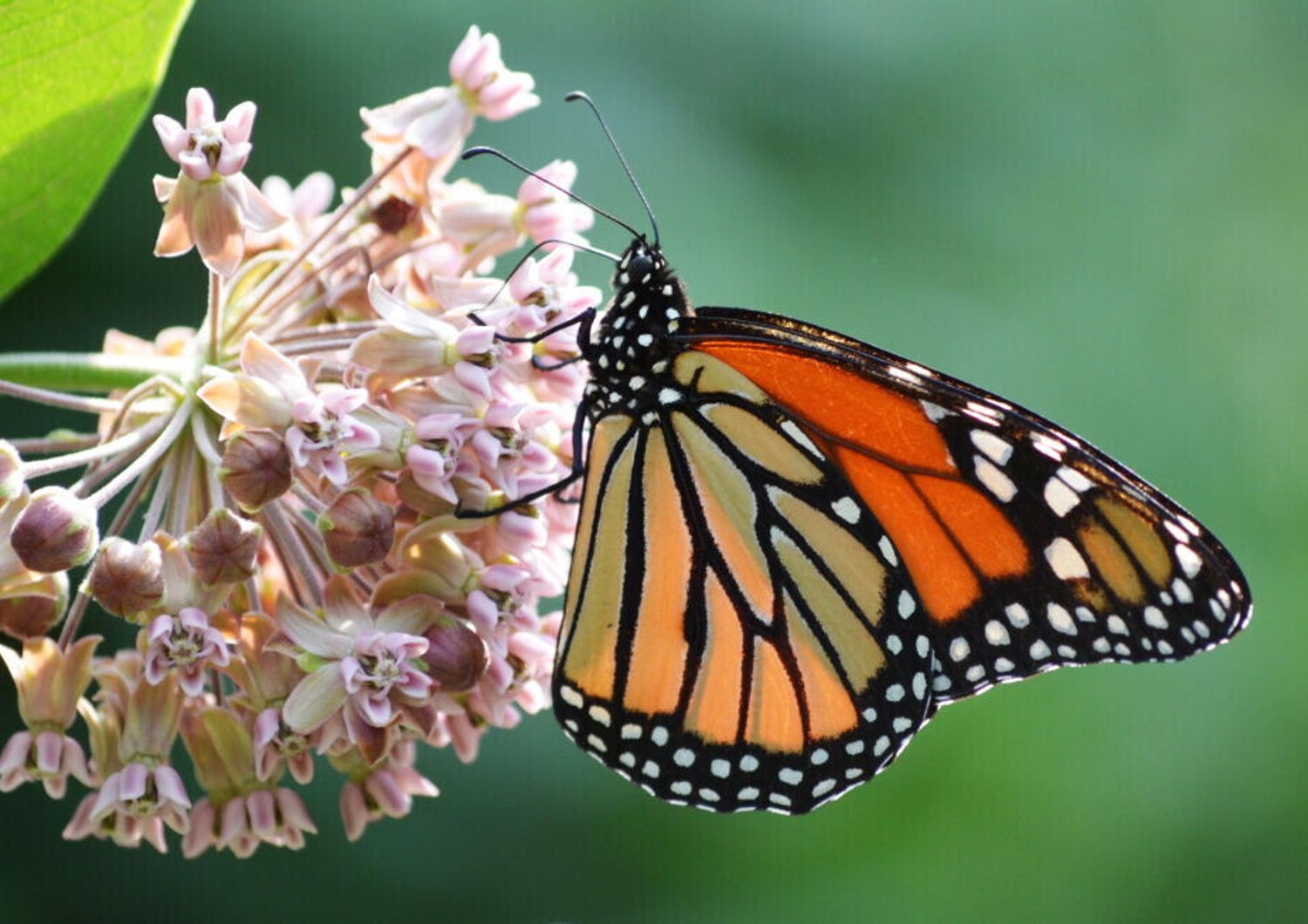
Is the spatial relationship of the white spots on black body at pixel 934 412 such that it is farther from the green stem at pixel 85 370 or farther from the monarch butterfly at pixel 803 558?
the green stem at pixel 85 370

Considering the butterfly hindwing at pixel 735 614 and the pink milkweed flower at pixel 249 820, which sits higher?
the butterfly hindwing at pixel 735 614

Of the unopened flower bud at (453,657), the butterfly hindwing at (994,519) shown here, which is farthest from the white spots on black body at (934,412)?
the unopened flower bud at (453,657)

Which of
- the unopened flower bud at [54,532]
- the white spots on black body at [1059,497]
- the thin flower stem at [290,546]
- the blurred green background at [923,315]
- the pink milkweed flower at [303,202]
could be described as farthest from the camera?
the blurred green background at [923,315]

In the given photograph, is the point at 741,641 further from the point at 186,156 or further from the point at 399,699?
the point at 186,156

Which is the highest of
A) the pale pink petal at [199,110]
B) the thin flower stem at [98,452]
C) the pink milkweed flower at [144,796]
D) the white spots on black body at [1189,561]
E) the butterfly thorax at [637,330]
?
the pale pink petal at [199,110]

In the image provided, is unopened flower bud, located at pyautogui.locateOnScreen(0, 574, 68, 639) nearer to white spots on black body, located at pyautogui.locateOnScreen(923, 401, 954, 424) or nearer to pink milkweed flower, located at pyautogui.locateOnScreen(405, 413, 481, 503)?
pink milkweed flower, located at pyautogui.locateOnScreen(405, 413, 481, 503)

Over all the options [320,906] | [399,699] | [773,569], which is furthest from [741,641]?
[320,906]

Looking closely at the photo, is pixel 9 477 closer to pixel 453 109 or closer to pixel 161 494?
pixel 161 494

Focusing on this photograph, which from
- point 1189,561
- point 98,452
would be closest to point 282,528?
point 98,452
